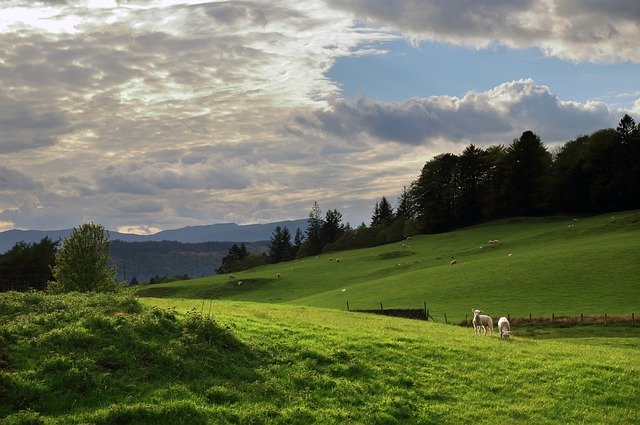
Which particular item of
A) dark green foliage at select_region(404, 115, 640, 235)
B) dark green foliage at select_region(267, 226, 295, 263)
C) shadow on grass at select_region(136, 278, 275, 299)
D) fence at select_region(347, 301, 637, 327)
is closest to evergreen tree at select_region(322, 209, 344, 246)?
dark green foliage at select_region(267, 226, 295, 263)

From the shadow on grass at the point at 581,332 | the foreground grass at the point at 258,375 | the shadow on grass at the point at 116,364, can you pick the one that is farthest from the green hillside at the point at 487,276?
the shadow on grass at the point at 116,364

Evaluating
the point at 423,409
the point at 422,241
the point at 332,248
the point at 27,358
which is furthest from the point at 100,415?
the point at 332,248

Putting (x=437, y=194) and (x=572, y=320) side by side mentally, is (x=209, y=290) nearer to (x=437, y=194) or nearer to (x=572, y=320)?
(x=572, y=320)

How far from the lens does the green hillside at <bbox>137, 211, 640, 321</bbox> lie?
2334 inches

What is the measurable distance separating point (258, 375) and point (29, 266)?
104m

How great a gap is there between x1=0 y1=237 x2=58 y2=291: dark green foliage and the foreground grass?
89.6 m

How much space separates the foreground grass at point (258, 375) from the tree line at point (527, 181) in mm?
95923

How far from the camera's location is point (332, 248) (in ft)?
539

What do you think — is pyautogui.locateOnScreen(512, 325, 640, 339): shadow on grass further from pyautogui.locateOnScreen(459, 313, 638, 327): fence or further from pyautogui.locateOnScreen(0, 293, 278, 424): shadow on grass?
pyautogui.locateOnScreen(0, 293, 278, 424): shadow on grass

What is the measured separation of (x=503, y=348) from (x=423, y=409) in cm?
1071

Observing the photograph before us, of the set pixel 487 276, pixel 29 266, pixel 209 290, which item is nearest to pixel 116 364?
pixel 487 276

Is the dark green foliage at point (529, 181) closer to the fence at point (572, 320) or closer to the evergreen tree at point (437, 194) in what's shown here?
the evergreen tree at point (437, 194)

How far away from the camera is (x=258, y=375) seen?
20531 mm

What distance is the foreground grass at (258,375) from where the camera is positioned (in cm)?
1719
